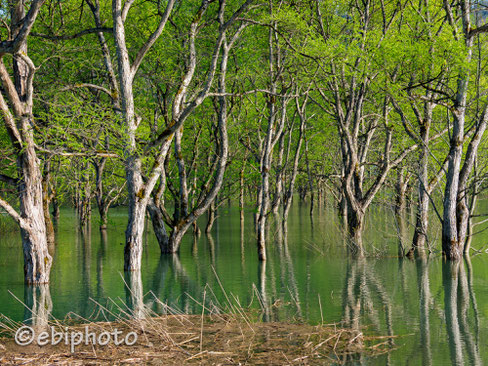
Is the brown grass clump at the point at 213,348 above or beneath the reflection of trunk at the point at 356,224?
beneath

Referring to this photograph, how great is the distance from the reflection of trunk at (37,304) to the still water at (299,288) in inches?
2.1

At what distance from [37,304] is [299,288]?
696 cm

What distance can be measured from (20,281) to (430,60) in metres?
14.2

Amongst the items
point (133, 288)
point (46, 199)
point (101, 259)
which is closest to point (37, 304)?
point (133, 288)

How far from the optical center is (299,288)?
17312 millimetres

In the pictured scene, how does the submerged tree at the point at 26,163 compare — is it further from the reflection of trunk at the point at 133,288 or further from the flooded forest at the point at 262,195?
the reflection of trunk at the point at 133,288

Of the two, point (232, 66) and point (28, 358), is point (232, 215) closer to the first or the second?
point (232, 66)

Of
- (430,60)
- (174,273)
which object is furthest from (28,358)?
(430,60)

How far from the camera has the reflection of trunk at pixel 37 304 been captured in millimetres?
13266

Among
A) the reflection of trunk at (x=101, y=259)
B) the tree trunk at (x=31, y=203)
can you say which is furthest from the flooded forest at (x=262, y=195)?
the reflection of trunk at (x=101, y=259)

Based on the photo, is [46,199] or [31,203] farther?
[46,199]

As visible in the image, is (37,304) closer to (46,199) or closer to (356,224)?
(46,199)

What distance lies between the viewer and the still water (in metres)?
12.1

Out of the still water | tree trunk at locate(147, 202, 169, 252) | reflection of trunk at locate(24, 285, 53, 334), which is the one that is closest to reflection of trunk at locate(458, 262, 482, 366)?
the still water
